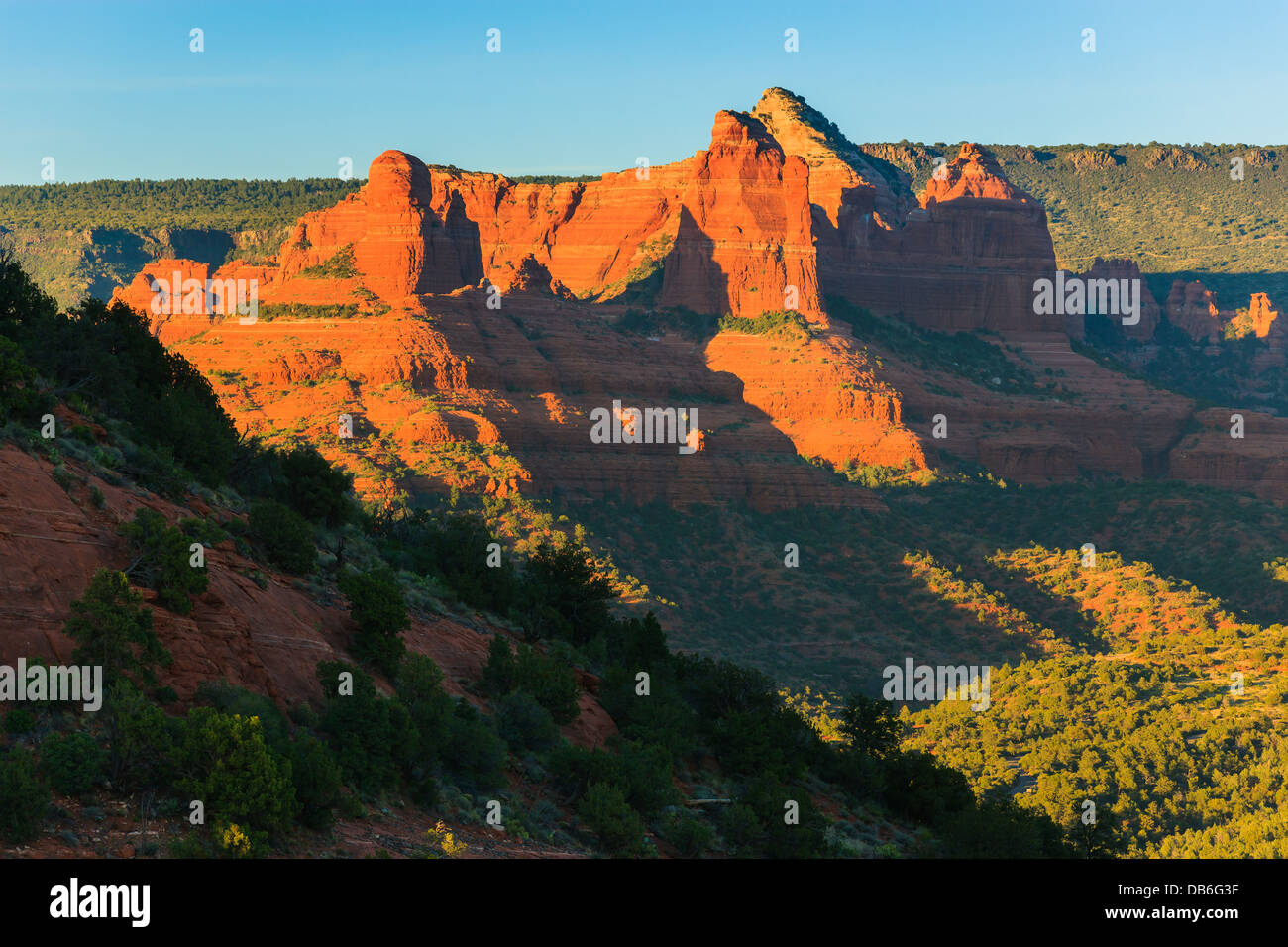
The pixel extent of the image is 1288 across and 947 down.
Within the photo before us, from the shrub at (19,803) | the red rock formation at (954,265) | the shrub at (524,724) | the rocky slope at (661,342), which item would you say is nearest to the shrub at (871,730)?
the shrub at (524,724)

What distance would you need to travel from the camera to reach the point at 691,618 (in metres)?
89.6

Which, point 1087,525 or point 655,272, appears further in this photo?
point 655,272

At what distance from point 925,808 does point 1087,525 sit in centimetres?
8170

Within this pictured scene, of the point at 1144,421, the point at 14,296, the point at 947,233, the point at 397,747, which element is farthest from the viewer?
the point at 947,233

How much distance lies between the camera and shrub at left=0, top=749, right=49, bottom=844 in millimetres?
19672

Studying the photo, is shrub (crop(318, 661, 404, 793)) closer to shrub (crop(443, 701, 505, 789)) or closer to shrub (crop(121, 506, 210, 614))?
shrub (crop(443, 701, 505, 789))

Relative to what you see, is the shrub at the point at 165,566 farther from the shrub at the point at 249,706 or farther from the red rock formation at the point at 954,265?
the red rock formation at the point at 954,265

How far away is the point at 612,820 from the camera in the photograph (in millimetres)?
27344

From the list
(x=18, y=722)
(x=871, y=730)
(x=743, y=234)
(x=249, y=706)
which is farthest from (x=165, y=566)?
(x=743, y=234)

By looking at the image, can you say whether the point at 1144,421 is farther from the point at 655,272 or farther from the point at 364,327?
the point at 364,327

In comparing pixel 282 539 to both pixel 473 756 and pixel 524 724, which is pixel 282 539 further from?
pixel 473 756

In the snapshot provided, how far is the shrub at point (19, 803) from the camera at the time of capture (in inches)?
774
